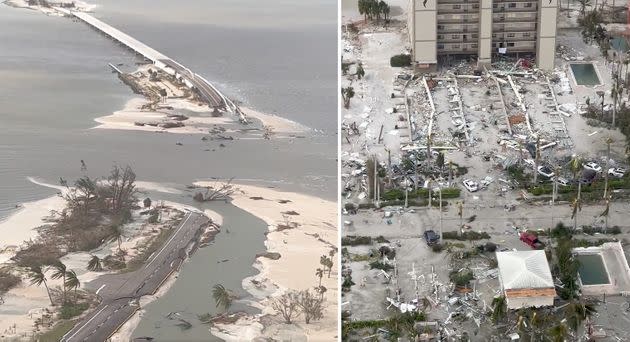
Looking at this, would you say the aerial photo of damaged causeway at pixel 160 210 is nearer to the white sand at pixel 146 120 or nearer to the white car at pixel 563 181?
the white sand at pixel 146 120

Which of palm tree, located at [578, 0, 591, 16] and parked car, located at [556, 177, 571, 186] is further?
palm tree, located at [578, 0, 591, 16]

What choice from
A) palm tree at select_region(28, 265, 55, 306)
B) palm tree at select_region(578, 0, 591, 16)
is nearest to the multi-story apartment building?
palm tree at select_region(578, 0, 591, 16)

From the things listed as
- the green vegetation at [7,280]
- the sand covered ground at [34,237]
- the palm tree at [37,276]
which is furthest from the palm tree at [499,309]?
the green vegetation at [7,280]

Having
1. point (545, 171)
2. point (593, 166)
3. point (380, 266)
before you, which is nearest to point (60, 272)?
point (380, 266)

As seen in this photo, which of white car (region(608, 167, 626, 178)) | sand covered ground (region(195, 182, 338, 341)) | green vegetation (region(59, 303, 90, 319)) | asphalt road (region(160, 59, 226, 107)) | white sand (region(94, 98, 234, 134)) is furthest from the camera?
asphalt road (region(160, 59, 226, 107))

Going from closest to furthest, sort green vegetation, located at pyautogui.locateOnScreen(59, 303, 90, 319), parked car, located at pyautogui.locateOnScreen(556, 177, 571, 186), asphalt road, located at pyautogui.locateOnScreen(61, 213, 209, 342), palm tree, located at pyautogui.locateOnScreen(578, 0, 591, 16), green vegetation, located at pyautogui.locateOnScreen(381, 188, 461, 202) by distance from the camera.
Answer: asphalt road, located at pyautogui.locateOnScreen(61, 213, 209, 342) < green vegetation, located at pyautogui.locateOnScreen(59, 303, 90, 319) < green vegetation, located at pyautogui.locateOnScreen(381, 188, 461, 202) < parked car, located at pyautogui.locateOnScreen(556, 177, 571, 186) < palm tree, located at pyautogui.locateOnScreen(578, 0, 591, 16)

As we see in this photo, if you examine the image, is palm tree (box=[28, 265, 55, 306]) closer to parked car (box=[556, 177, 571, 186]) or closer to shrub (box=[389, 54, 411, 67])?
parked car (box=[556, 177, 571, 186])

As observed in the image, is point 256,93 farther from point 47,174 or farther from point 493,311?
point 493,311
